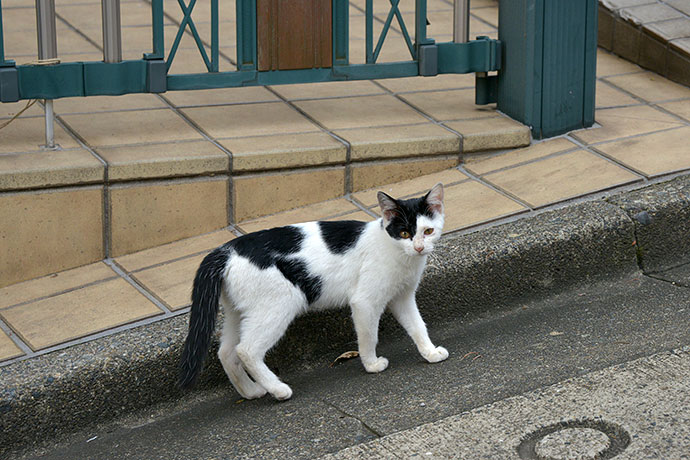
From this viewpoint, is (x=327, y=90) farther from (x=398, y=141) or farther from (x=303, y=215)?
(x=303, y=215)

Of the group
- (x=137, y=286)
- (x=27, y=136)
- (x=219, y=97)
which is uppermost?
(x=219, y=97)

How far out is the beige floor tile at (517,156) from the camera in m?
4.32

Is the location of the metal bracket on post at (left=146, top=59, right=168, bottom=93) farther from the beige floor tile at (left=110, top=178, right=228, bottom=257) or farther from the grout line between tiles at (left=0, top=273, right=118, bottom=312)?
the grout line between tiles at (left=0, top=273, right=118, bottom=312)

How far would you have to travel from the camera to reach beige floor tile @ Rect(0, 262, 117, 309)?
3529 millimetres

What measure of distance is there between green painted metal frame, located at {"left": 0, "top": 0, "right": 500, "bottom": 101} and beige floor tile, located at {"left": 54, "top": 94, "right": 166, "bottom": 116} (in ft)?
1.46

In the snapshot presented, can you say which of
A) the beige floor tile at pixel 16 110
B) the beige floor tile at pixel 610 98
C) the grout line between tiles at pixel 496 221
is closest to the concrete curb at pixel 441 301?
the grout line between tiles at pixel 496 221

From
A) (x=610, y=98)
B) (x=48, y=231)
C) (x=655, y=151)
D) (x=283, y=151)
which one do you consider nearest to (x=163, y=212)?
(x=48, y=231)

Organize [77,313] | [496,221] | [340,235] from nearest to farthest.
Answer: [340,235] → [77,313] → [496,221]

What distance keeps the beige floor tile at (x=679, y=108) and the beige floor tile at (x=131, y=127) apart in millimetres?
2521

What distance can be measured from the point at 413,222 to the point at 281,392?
720mm

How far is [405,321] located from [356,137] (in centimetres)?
125

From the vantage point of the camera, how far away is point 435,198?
3023 mm

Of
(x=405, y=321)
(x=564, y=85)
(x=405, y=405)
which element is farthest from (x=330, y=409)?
(x=564, y=85)

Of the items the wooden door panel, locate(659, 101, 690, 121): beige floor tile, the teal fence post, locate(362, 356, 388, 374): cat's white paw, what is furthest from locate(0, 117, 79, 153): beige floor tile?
locate(659, 101, 690, 121): beige floor tile
